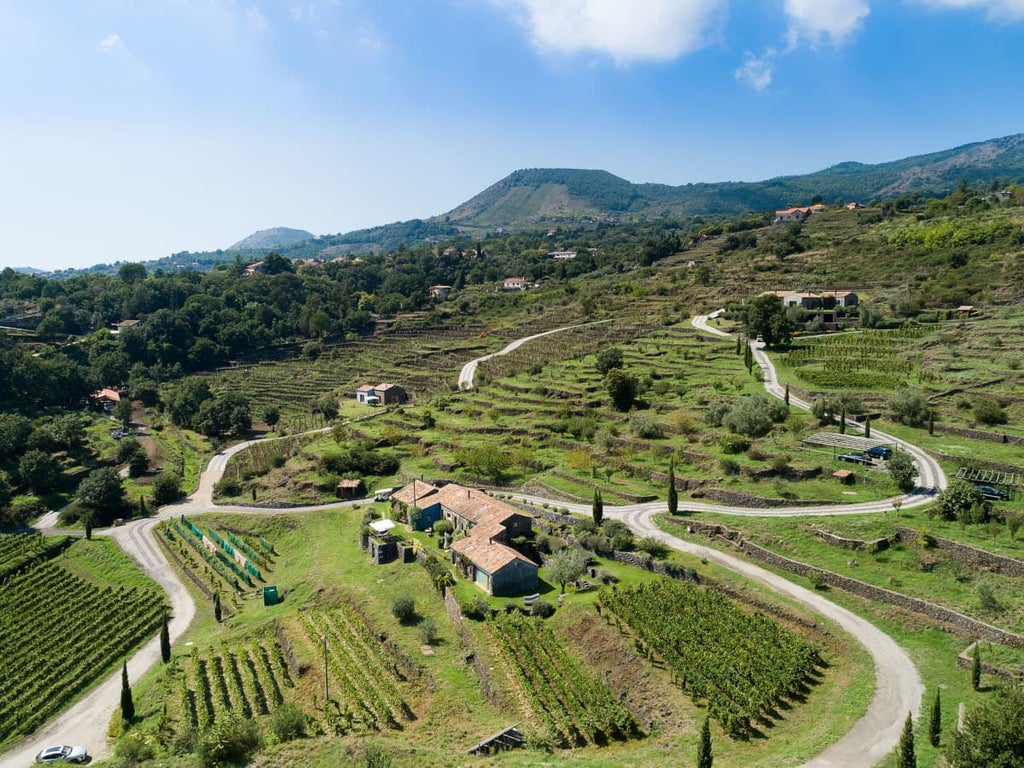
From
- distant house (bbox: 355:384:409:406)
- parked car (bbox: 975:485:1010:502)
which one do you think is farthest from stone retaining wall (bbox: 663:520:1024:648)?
distant house (bbox: 355:384:409:406)

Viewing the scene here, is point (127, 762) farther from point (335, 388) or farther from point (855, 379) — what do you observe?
point (335, 388)

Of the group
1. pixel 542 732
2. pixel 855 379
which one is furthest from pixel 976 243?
pixel 542 732

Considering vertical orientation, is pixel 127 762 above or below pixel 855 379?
below

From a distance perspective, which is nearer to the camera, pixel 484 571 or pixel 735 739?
pixel 735 739

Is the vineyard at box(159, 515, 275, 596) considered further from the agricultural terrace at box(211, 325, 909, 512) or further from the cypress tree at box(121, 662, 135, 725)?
the cypress tree at box(121, 662, 135, 725)

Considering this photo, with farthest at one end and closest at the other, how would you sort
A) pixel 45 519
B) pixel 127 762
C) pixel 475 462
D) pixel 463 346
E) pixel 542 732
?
pixel 463 346 < pixel 45 519 < pixel 475 462 < pixel 127 762 < pixel 542 732

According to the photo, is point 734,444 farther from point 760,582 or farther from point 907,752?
point 907,752

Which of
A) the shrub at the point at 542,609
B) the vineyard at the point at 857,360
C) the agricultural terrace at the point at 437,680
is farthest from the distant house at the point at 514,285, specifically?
the shrub at the point at 542,609
